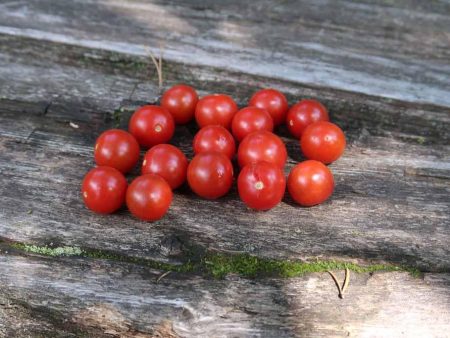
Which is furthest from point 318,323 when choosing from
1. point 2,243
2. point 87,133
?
point 87,133

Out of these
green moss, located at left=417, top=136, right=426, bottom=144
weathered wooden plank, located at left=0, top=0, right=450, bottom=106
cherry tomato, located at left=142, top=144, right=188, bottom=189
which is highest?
weathered wooden plank, located at left=0, top=0, right=450, bottom=106

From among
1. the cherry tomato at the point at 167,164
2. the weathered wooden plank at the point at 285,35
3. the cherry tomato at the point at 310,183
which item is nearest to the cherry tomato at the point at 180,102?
the cherry tomato at the point at 167,164

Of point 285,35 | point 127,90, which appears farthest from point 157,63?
point 285,35

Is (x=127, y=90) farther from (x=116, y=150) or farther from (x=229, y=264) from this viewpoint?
(x=229, y=264)

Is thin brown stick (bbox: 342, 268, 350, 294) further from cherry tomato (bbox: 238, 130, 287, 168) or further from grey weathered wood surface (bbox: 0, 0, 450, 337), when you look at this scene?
cherry tomato (bbox: 238, 130, 287, 168)

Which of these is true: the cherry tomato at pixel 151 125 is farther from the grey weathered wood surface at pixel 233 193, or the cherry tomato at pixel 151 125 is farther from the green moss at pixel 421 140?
the green moss at pixel 421 140

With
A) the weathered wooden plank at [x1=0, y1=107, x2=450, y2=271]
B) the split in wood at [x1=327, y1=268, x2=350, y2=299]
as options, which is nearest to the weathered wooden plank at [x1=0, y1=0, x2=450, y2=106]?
the weathered wooden plank at [x1=0, y1=107, x2=450, y2=271]
